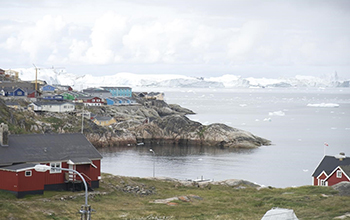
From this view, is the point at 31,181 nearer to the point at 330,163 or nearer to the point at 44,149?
the point at 44,149

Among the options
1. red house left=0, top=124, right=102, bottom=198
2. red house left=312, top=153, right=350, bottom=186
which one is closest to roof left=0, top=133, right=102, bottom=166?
red house left=0, top=124, right=102, bottom=198

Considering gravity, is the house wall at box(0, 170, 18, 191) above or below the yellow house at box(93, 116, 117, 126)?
below

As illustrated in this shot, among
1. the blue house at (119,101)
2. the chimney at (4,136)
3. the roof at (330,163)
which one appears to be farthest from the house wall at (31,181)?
the blue house at (119,101)

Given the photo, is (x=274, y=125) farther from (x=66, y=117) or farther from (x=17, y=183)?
(x=17, y=183)

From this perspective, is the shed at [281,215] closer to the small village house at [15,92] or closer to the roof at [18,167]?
the roof at [18,167]

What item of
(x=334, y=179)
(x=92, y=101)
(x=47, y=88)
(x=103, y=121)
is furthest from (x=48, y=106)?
(x=334, y=179)

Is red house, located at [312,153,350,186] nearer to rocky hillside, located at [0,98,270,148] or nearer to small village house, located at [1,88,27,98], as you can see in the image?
rocky hillside, located at [0,98,270,148]

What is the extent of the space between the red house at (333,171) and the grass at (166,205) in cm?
416

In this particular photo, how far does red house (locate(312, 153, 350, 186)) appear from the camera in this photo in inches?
1612

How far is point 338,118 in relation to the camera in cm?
15075

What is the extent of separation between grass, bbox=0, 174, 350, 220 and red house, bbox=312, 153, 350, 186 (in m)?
4.16

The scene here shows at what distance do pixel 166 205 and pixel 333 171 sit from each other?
1808cm

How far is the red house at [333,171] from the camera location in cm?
4094

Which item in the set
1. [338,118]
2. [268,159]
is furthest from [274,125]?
[268,159]
